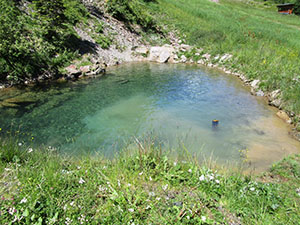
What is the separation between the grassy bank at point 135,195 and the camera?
2.98 meters

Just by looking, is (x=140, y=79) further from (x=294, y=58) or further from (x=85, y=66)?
(x=294, y=58)

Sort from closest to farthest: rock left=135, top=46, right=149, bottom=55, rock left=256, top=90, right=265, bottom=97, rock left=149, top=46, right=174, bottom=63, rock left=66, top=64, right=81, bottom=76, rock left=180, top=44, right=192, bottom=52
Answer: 1. rock left=256, top=90, right=265, bottom=97
2. rock left=66, top=64, right=81, bottom=76
3. rock left=149, top=46, right=174, bottom=63
4. rock left=135, top=46, right=149, bottom=55
5. rock left=180, top=44, right=192, bottom=52

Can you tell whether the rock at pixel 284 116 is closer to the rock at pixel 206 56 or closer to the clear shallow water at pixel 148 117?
the clear shallow water at pixel 148 117

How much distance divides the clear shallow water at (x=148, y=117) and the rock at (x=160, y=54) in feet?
21.3

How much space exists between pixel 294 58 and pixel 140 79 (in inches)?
405

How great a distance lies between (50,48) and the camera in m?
13.3

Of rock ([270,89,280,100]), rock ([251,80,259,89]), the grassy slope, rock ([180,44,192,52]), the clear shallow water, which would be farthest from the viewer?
rock ([180,44,192,52])

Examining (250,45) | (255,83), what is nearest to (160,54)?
(250,45)

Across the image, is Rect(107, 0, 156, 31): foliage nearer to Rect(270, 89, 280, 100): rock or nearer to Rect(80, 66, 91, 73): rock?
Rect(80, 66, 91, 73): rock

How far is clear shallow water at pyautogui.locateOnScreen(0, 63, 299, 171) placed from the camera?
6650mm

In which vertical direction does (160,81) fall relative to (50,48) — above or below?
below

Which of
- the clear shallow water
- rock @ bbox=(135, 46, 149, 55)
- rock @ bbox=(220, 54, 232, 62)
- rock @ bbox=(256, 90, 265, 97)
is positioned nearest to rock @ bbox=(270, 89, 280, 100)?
rock @ bbox=(256, 90, 265, 97)

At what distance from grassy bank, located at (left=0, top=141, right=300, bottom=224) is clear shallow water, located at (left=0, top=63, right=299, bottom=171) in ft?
4.40

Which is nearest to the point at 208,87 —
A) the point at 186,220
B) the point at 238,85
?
the point at 238,85
